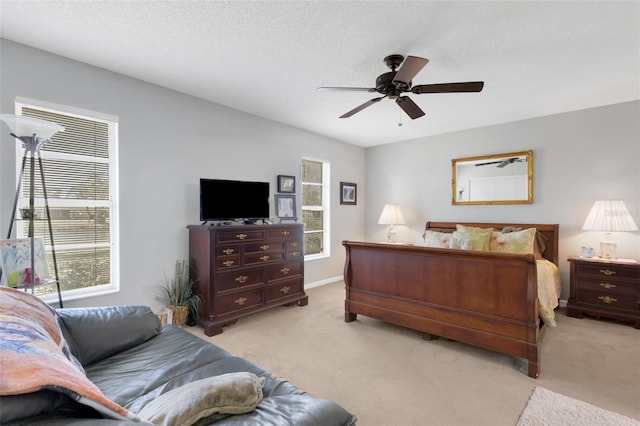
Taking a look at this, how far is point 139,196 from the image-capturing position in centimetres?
313

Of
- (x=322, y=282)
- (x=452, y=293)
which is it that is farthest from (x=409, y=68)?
(x=322, y=282)

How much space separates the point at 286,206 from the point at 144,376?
325 cm

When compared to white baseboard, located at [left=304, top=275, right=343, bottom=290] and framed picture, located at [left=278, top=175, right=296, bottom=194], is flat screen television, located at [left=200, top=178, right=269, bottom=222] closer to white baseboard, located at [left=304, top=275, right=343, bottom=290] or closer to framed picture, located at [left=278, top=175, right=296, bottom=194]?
framed picture, located at [left=278, top=175, right=296, bottom=194]

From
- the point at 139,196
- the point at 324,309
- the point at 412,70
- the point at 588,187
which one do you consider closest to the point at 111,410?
the point at 412,70

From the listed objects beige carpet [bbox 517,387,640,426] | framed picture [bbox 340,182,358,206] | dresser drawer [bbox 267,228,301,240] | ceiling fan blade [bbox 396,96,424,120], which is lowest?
beige carpet [bbox 517,387,640,426]

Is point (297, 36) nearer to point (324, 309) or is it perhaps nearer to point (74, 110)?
point (74, 110)

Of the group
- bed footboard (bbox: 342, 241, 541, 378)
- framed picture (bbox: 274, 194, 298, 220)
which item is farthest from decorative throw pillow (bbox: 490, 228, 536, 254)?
framed picture (bbox: 274, 194, 298, 220)

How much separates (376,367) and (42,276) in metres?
2.64

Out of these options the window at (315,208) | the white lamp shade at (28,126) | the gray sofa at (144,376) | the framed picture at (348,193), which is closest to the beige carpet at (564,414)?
the gray sofa at (144,376)

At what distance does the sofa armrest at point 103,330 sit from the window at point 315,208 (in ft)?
10.8

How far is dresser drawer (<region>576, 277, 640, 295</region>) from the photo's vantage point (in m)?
3.33

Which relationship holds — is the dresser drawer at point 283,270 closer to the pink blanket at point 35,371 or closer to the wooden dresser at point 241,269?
the wooden dresser at point 241,269

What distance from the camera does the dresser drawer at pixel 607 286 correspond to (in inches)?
131

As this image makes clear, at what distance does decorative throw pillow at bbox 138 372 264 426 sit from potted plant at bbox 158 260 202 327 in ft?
7.56
